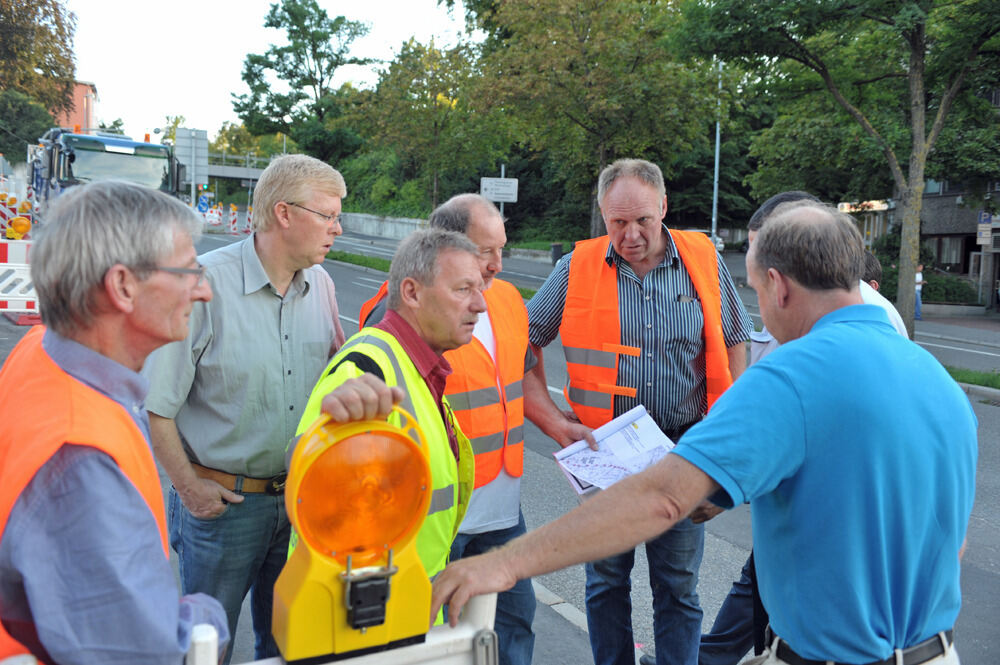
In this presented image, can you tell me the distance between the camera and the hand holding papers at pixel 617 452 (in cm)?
301

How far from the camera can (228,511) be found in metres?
2.62

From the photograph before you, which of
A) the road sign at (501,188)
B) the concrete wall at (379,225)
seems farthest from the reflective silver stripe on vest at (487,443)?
the concrete wall at (379,225)

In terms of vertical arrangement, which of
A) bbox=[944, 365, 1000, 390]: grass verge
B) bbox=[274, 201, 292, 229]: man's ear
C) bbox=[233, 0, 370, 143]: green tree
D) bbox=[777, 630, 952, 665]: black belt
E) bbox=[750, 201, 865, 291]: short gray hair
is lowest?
bbox=[944, 365, 1000, 390]: grass verge

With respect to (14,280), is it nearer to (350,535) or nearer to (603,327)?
(603,327)

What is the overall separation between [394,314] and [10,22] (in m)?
→ 24.7

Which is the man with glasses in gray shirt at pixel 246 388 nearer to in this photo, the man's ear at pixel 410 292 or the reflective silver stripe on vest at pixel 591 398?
the man's ear at pixel 410 292

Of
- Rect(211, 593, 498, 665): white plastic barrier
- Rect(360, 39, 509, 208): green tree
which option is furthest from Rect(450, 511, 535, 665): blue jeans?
Rect(360, 39, 509, 208): green tree

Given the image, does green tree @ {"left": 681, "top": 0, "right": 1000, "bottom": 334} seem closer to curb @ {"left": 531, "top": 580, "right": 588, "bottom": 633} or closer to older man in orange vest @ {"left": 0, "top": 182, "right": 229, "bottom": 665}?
curb @ {"left": 531, "top": 580, "right": 588, "bottom": 633}

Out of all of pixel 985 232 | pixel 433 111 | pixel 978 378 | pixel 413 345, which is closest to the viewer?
pixel 413 345

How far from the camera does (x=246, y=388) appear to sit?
262 cm

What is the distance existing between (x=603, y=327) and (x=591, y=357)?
5.4 inches

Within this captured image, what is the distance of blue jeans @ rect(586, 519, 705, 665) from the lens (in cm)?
323

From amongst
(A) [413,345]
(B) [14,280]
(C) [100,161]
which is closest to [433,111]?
(C) [100,161]

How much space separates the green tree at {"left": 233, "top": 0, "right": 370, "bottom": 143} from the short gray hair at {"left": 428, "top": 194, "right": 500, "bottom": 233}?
64138 millimetres
